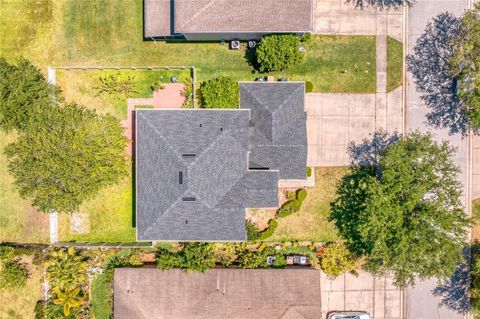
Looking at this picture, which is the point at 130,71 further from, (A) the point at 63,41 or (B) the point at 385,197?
(B) the point at 385,197

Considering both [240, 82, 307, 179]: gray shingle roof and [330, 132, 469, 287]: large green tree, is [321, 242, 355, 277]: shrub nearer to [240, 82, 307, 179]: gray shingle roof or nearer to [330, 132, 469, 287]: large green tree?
[330, 132, 469, 287]: large green tree

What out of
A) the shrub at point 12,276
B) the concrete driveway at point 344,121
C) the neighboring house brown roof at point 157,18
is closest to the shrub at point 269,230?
the concrete driveway at point 344,121

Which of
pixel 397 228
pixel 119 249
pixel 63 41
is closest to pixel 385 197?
pixel 397 228

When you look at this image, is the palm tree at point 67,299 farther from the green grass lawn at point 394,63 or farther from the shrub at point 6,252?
the green grass lawn at point 394,63

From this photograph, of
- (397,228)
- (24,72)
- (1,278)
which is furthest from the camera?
(1,278)

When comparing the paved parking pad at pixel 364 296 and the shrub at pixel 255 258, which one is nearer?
the shrub at pixel 255 258

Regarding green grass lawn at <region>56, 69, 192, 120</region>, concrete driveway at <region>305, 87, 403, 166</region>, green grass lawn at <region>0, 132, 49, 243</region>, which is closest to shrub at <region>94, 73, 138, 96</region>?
green grass lawn at <region>56, 69, 192, 120</region>

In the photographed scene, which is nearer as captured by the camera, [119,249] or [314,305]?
[314,305]
